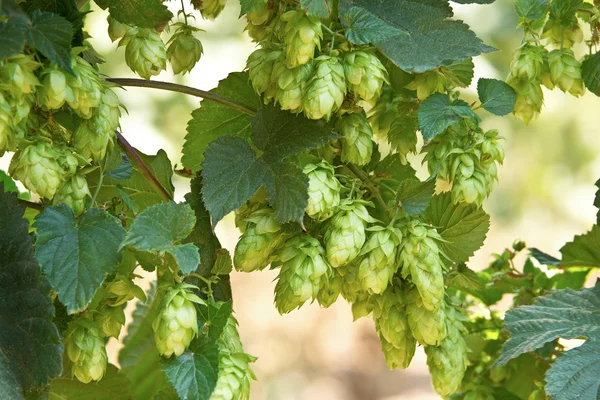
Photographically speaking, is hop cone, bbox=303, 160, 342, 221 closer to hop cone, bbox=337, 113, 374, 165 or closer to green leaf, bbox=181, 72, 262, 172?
hop cone, bbox=337, 113, 374, 165

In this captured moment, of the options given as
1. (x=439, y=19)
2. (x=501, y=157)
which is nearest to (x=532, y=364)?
(x=501, y=157)

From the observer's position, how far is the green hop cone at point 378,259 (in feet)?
2.20

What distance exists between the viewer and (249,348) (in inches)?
105

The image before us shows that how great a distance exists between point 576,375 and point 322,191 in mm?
313

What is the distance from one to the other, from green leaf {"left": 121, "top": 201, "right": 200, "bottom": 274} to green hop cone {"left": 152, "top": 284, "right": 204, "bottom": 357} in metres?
0.04

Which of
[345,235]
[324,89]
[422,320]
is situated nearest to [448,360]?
[422,320]

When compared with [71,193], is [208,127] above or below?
above

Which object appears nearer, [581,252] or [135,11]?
[135,11]

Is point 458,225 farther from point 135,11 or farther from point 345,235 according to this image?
point 135,11

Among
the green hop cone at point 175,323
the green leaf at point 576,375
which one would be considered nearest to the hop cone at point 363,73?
the green hop cone at point 175,323

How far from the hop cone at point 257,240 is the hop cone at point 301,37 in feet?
0.43

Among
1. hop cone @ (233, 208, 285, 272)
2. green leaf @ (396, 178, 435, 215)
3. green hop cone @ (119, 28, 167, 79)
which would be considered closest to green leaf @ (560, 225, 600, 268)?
green leaf @ (396, 178, 435, 215)

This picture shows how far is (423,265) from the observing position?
679 millimetres

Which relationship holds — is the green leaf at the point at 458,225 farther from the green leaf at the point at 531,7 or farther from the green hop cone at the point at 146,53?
the green hop cone at the point at 146,53
